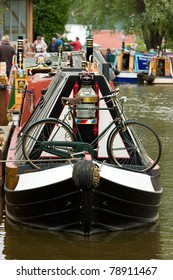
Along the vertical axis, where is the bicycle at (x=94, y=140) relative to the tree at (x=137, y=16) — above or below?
above

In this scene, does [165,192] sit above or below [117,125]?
below

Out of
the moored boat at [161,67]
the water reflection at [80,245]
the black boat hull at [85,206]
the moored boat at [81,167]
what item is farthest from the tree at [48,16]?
the water reflection at [80,245]

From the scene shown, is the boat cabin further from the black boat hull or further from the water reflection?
the water reflection

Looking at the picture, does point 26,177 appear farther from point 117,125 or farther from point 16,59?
point 16,59

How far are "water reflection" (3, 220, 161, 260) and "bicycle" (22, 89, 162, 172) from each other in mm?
959

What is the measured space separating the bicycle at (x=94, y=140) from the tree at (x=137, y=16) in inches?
1409

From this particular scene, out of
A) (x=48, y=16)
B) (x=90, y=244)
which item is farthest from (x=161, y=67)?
(x=90, y=244)

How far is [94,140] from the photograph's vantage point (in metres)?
13.4

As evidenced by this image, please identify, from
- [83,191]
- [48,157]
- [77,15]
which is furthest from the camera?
[77,15]

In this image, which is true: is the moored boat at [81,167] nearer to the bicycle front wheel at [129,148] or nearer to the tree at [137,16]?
the bicycle front wheel at [129,148]

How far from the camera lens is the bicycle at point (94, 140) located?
13250mm

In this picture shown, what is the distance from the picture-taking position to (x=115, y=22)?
172 ft

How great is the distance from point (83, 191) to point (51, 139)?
178cm
